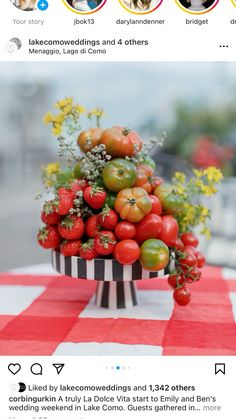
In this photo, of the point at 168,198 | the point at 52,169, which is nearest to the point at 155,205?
the point at 168,198

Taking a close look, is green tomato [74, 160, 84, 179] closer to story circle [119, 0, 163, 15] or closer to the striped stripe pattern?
the striped stripe pattern

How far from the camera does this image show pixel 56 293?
1198 millimetres

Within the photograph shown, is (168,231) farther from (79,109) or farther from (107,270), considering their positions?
(79,109)

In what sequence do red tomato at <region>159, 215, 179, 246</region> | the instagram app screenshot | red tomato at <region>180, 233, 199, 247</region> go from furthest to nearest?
1. red tomato at <region>180, 233, 199, 247</region>
2. red tomato at <region>159, 215, 179, 246</region>
3. the instagram app screenshot

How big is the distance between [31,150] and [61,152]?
3.35 m

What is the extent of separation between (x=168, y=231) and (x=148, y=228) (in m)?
0.06

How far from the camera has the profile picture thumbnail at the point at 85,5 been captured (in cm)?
84

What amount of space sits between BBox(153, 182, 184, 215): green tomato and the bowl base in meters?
0.19

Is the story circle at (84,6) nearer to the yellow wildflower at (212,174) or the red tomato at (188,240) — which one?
the yellow wildflower at (212,174)
